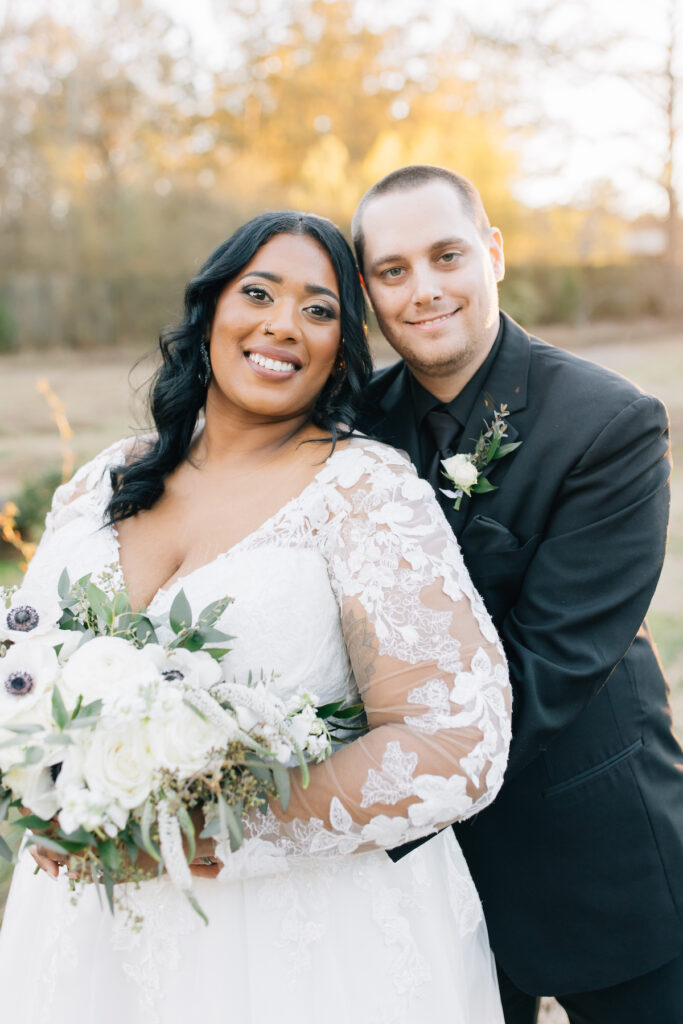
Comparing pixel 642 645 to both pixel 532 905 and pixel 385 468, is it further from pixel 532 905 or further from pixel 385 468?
pixel 385 468

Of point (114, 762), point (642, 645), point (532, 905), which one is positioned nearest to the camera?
point (114, 762)

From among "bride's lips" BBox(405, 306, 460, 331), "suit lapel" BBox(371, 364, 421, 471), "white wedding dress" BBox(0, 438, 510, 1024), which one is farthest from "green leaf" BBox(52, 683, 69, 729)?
"bride's lips" BBox(405, 306, 460, 331)

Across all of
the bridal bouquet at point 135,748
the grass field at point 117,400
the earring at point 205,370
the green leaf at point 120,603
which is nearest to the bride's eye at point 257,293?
the earring at point 205,370

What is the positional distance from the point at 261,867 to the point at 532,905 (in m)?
0.92

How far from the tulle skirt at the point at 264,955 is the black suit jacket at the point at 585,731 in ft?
1.21

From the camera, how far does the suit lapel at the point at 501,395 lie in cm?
245

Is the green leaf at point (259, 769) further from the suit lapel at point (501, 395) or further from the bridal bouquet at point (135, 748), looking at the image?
the suit lapel at point (501, 395)

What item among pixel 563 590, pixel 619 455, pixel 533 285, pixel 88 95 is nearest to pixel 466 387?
pixel 619 455

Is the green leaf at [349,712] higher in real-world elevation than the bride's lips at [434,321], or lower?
lower

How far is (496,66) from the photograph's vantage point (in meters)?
26.2

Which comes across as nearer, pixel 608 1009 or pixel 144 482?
pixel 608 1009

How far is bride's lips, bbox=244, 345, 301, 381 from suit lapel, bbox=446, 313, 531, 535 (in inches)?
21.8

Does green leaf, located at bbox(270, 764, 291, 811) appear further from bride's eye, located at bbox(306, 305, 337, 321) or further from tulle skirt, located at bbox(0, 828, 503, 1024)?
bride's eye, located at bbox(306, 305, 337, 321)

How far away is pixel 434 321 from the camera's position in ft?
8.75
